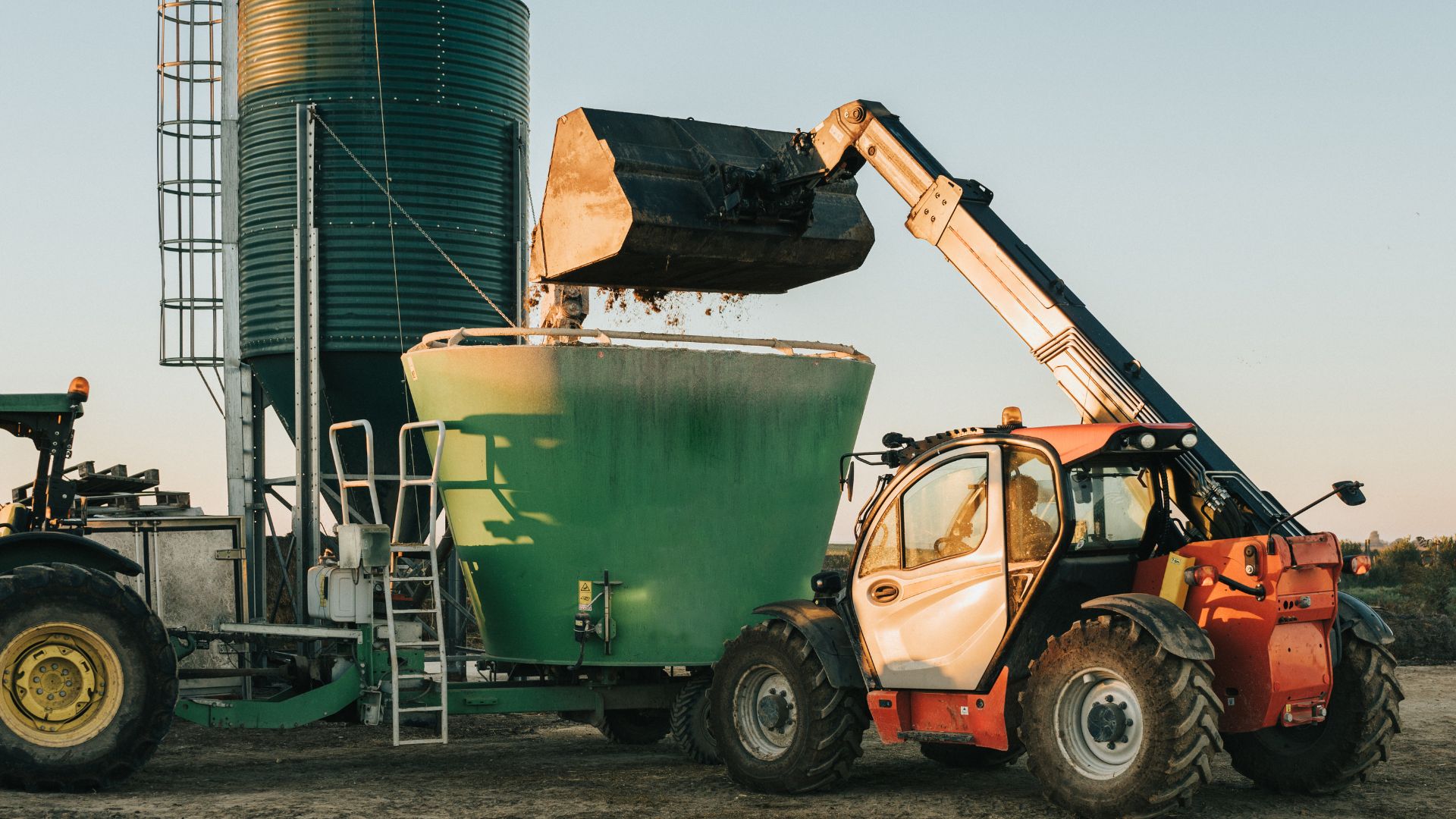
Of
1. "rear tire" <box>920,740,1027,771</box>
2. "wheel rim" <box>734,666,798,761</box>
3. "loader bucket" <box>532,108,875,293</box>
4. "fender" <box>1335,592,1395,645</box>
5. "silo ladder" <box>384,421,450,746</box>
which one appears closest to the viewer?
"fender" <box>1335,592,1395,645</box>

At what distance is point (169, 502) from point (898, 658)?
23.5 feet

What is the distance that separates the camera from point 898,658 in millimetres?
9070

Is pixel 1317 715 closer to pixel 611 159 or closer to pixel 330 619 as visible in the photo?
pixel 611 159

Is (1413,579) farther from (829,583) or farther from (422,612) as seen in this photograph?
(422,612)

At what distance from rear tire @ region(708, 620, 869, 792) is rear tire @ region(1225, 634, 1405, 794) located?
2.47 metres

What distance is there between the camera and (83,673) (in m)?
9.28

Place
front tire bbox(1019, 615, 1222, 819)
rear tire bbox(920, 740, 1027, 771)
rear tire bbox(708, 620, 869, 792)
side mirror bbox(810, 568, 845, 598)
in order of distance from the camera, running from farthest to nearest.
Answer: rear tire bbox(920, 740, 1027, 771), side mirror bbox(810, 568, 845, 598), rear tire bbox(708, 620, 869, 792), front tire bbox(1019, 615, 1222, 819)

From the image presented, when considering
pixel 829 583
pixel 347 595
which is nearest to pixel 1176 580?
pixel 829 583

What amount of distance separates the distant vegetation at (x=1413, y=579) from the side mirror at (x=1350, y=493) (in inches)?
568

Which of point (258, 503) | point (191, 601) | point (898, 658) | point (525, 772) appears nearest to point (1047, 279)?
point (898, 658)

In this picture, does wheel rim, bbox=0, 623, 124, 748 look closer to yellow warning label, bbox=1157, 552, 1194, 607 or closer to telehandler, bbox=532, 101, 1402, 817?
telehandler, bbox=532, 101, 1402, 817

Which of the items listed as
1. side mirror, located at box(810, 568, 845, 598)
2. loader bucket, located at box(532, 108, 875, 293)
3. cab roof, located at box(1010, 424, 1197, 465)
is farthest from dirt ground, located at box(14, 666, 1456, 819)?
loader bucket, located at box(532, 108, 875, 293)

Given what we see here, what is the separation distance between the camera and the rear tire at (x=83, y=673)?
915 cm

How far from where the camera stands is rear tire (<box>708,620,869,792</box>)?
924cm
